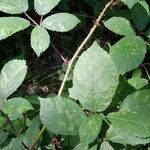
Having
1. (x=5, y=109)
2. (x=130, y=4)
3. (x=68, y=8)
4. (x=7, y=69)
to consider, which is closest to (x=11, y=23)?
(x=7, y=69)

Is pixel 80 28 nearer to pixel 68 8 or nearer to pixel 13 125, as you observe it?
pixel 68 8

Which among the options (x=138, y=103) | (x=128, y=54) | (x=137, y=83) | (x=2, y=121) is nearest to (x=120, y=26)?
(x=128, y=54)

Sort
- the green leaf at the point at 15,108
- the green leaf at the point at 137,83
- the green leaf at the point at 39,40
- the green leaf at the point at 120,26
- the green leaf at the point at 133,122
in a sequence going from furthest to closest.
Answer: the green leaf at the point at 120,26 → the green leaf at the point at 137,83 → the green leaf at the point at 39,40 → the green leaf at the point at 15,108 → the green leaf at the point at 133,122

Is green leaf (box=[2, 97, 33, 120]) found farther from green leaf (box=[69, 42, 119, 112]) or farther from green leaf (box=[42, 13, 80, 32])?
green leaf (box=[42, 13, 80, 32])

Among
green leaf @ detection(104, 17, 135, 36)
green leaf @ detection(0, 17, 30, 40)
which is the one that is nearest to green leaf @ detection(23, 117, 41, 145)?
green leaf @ detection(0, 17, 30, 40)

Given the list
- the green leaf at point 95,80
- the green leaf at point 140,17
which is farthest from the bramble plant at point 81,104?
the green leaf at point 140,17

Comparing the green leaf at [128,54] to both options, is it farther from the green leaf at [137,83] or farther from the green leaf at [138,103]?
the green leaf at [138,103]
